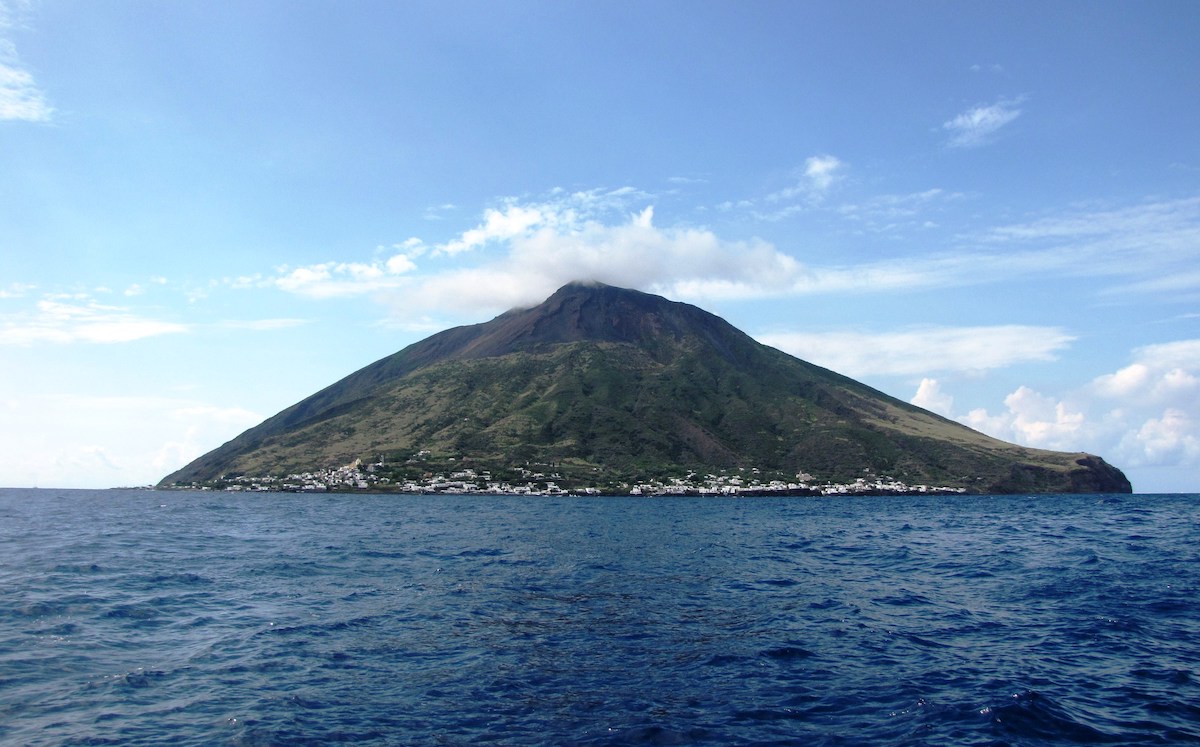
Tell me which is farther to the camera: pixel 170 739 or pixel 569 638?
pixel 569 638

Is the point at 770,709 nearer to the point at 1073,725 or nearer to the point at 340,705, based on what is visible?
the point at 1073,725

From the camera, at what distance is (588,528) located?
103812mm

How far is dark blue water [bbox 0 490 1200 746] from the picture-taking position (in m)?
23.6

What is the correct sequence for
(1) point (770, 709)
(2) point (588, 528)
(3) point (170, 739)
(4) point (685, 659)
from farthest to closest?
(2) point (588, 528), (4) point (685, 659), (1) point (770, 709), (3) point (170, 739)

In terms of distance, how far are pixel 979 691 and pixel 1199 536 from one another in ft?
229

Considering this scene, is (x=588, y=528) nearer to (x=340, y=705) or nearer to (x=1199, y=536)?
(x=1199, y=536)

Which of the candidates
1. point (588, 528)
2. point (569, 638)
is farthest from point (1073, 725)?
point (588, 528)

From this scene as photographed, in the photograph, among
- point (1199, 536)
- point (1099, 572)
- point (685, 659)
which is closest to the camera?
Answer: point (685, 659)

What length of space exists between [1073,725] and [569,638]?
21091mm

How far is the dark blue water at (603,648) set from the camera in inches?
929

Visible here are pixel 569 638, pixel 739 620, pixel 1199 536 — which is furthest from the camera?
pixel 1199 536

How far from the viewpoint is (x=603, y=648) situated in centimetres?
3362

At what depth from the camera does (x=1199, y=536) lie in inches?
2972

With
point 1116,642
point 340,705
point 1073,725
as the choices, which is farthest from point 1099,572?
point 340,705
